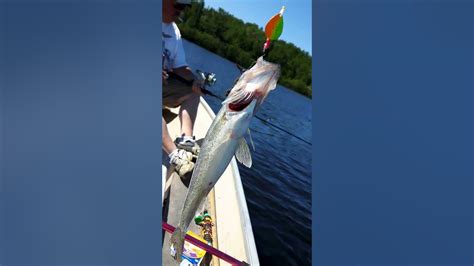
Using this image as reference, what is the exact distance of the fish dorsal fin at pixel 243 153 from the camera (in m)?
2.60

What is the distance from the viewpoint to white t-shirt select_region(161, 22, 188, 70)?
277 centimetres

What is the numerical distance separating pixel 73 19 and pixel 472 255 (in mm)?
2313

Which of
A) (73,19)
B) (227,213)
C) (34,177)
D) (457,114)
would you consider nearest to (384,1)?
(457,114)

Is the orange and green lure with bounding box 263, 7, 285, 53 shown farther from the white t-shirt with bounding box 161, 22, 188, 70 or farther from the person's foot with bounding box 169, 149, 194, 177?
the person's foot with bounding box 169, 149, 194, 177

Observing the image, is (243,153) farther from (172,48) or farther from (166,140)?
(172,48)

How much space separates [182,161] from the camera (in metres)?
2.74

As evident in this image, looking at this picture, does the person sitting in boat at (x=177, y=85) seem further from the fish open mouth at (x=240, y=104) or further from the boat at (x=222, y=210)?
the fish open mouth at (x=240, y=104)

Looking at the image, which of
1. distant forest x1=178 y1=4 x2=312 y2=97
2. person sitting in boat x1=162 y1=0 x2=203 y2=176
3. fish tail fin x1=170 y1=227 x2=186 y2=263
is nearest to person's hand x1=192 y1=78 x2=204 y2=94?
person sitting in boat x1=162 y1=0 x2=203 y2=176

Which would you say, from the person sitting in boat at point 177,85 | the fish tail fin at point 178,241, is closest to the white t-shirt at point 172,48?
the person sitting in boat at point 177,85

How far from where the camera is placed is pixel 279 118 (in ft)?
9.21

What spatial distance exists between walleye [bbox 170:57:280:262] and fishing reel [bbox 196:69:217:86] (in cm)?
15

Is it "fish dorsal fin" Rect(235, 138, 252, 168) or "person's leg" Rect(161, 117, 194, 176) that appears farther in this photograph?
"person's leg" Rect(161, 117, 194, 176)

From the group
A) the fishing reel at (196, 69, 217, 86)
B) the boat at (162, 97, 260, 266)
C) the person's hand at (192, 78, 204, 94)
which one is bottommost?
the boat at (162, 97, 260, 266)

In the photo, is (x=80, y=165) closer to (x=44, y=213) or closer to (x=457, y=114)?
(x=44, y=213)
